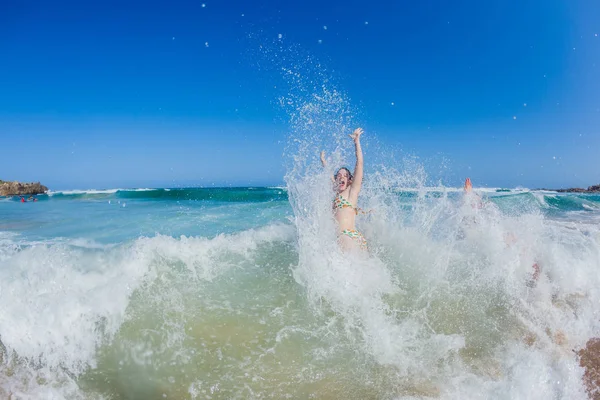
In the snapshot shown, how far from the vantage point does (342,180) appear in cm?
638

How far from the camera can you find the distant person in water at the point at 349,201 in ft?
19.0

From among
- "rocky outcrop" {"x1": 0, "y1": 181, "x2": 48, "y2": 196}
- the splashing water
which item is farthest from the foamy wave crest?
"rocky outcrop" {"x1": 0, "y1": 181, "x2": 48, "y2": 196}

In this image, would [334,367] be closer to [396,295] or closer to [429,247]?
[396,295]

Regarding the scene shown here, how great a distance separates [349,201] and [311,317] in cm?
241

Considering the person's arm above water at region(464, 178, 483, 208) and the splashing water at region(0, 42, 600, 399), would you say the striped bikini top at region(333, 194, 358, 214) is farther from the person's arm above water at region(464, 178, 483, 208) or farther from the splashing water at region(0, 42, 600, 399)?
the person's arm above water at region(464, 178, 483, 208)

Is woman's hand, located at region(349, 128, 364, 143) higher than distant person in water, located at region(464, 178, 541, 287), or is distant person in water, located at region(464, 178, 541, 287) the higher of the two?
woman's hand, located at region(349, 128, 364, 143)

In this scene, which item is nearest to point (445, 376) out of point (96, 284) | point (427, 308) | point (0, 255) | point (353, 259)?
point (427, 308)

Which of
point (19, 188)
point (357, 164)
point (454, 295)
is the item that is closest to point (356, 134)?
point (357, 164)

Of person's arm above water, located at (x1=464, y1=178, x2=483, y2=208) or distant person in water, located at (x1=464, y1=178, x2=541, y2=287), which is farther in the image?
person's arm above water, located at (x1=464, y1=178, x2=483, y2=208)

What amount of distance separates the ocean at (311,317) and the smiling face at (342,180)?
0.26 metres

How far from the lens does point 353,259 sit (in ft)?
17.4

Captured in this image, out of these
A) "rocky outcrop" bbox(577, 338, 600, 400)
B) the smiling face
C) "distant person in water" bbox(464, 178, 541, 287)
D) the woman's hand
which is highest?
the woman's hand

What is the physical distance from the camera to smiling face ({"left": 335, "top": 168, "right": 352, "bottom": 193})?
6.31 m

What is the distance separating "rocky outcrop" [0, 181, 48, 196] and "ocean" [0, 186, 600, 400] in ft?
143
